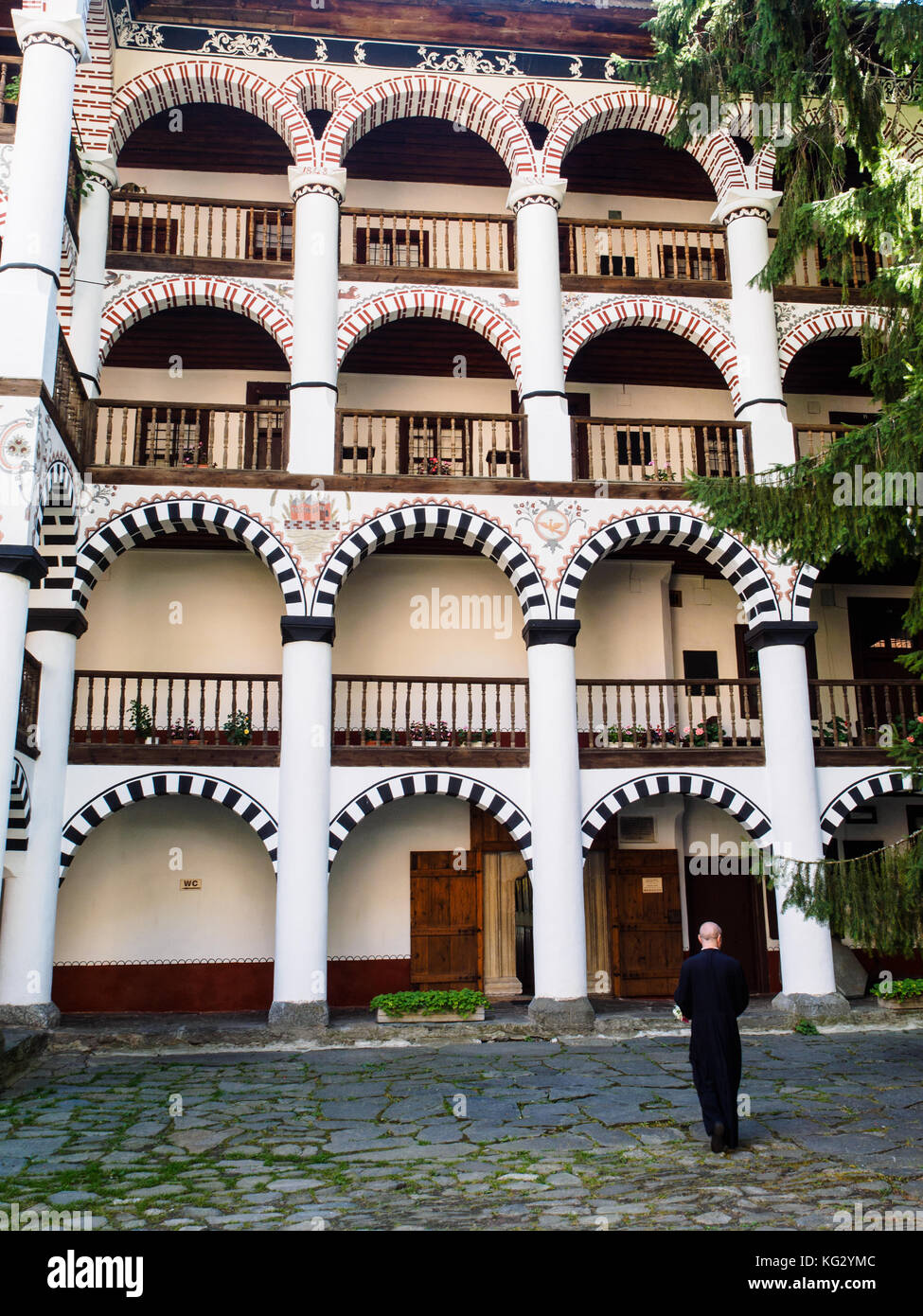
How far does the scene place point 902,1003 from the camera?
1172 centimetres

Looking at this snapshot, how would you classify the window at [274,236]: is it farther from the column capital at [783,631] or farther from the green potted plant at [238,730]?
the column capital at [783,631]

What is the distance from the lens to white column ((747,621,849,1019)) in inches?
449

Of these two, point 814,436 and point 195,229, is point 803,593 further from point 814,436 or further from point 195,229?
point 195,229

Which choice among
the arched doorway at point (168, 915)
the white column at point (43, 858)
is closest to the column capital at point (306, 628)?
the white column at point (43, 858)

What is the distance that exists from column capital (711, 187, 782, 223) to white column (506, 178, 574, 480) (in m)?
2.03

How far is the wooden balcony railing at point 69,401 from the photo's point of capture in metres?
10.4

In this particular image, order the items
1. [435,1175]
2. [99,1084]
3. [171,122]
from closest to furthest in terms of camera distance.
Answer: [435,1175] < [99,1084] < [171,122]

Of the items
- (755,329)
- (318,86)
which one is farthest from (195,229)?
(755,329)

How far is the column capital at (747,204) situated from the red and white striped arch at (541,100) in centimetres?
223

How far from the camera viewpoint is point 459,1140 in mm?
6438

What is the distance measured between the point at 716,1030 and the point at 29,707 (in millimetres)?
7563

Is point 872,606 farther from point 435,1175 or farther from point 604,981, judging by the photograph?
point 435,1175

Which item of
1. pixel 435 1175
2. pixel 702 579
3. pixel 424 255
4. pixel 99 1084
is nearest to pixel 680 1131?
pixel 435 1175

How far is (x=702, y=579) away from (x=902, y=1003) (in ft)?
19.3
